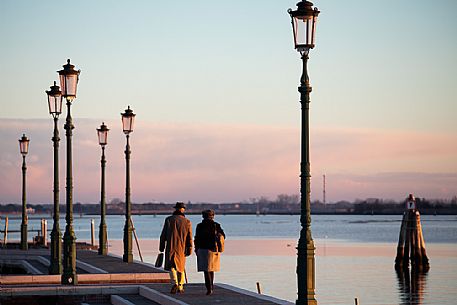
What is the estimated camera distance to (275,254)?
87125 mm

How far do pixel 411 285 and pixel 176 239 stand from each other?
110 feet

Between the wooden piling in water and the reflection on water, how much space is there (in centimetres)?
51

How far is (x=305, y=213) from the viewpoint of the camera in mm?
19031

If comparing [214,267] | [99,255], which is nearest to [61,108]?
[214,267]

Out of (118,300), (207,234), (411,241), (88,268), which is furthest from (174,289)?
(411,241)

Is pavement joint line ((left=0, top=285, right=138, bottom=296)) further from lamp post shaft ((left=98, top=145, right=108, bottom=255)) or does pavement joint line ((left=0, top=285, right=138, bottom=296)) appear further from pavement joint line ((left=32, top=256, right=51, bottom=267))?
lamp post shaft ((left=98, top=145, right=108, bottom=255))

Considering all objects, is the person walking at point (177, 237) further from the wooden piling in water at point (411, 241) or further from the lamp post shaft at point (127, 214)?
the wooden piling in water at point (411, 241)

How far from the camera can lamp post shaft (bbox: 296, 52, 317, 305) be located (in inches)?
748

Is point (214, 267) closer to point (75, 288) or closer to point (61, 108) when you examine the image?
point (75, 288)

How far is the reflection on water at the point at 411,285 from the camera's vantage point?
4850cm

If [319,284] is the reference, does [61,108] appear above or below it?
above

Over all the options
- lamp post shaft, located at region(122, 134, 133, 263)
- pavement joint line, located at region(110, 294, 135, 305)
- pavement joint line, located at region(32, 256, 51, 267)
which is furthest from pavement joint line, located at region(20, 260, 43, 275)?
pavement joint line, located at region(110, 294, 135, 305)

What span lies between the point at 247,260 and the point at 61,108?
150ft

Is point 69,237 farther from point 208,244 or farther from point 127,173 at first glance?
point 127,173
